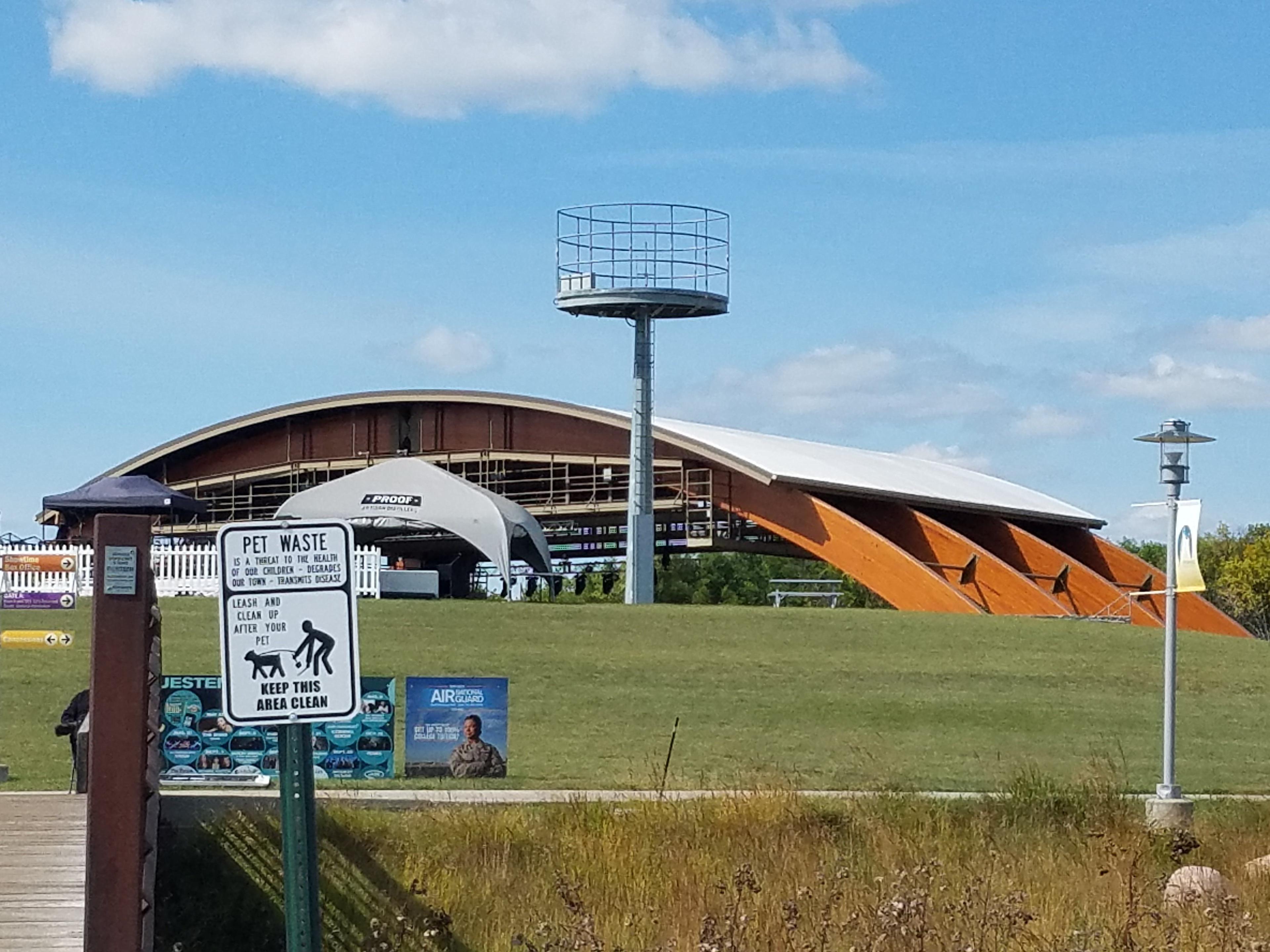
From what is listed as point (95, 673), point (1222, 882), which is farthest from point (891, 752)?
point (95, 673)

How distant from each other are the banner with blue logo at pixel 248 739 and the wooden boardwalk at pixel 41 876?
9.18ft

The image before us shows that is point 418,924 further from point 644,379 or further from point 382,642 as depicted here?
point 644,379

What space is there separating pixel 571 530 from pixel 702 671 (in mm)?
30156

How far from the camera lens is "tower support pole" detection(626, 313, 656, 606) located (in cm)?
4238

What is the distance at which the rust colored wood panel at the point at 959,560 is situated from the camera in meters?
40.2

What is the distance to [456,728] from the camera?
17.1 metres

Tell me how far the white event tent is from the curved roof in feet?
14.1

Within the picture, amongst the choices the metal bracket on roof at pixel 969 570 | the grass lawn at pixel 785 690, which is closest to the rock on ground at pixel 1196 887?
the grass lawn at pixel 785 690

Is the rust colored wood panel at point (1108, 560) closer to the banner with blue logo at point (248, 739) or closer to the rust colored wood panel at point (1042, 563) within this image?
the rust colored wood panel at point (1042, 563)

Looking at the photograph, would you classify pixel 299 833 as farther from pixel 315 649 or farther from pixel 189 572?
pixel 189 572

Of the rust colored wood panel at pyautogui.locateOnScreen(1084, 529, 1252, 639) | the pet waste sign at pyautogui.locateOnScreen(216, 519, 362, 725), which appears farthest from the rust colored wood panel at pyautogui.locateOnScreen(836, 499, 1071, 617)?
the pet waste sign at pyautogui.locateOnScreen(216, 519, 362, 725)

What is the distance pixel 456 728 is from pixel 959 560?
88.1ft

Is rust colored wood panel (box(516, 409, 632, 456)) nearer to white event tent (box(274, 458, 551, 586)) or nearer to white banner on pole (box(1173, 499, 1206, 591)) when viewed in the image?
white event tent (box(274, 458, 551, 586))

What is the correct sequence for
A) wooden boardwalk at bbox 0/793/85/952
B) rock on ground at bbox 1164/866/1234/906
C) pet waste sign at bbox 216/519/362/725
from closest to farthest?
pet waste sign at bbox 216/519/362/725, wooden boardwalk at bbox 0/793/85/952, rock on ground at bbox 1164/866/1234/906
